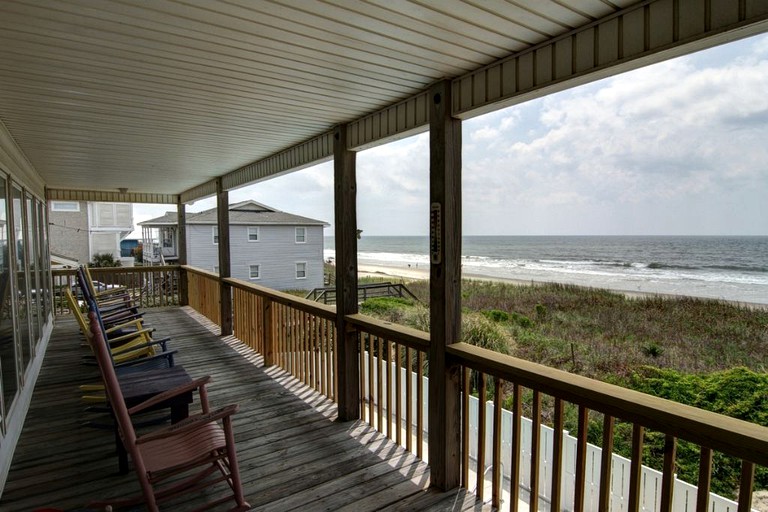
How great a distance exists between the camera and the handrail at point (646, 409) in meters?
1.38

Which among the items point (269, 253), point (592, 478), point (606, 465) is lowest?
point (592, 478)

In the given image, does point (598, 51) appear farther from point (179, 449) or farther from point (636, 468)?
point (179, 449)

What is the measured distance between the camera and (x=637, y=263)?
2658cm

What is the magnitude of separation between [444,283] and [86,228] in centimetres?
2617

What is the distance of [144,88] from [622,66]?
2555 mm

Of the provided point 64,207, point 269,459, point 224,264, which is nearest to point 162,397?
point 269,459

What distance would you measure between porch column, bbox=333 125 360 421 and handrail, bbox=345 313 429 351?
149 millimetres

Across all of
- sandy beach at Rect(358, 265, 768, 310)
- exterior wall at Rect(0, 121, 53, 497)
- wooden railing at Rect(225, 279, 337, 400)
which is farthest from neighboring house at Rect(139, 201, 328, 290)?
exterior wall at Rect(0, 121, 53, 497)

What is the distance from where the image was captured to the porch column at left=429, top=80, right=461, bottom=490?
2.46 meters

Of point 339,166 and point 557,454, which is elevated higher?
point 339,166

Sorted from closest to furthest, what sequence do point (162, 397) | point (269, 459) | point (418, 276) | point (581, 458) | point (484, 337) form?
1. point (581, 458)
2. point (162, 397)
3. point (269, 459)
4. point (484, 337)
5. point (418, 276)

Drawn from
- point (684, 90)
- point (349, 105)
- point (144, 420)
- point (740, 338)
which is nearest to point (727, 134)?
point (684, 90)

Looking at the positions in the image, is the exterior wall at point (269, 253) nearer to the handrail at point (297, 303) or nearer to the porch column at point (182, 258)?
the porch column at point (182, 258)

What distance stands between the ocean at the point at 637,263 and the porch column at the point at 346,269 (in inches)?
744
